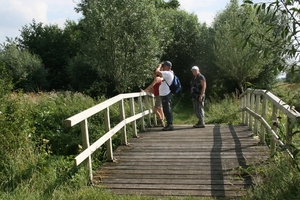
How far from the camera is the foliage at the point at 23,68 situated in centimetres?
2420

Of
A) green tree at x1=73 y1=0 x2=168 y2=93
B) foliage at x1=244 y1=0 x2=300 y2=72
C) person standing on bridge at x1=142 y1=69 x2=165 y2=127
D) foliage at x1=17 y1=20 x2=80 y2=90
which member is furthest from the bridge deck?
foliage at x1=17 y1=20 x2=80 y2=90

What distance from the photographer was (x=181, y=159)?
5594 millimetres

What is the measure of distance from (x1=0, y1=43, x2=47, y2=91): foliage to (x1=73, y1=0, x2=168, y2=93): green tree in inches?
334

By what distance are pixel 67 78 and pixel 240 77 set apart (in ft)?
49.5

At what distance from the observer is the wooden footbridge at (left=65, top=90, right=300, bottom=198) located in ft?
14.0

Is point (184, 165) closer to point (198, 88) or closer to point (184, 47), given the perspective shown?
point (198, 88)

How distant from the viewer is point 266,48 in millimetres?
2453

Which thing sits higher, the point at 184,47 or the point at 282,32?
the point at 184,47

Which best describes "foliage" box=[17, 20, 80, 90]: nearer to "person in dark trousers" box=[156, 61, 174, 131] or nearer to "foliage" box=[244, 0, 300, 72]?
"person in dark trousers" box=[156, 61, 174, 131]

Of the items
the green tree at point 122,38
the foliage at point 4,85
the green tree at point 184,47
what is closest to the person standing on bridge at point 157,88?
the foliage at point 4,85

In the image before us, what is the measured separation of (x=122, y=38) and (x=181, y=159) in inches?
494

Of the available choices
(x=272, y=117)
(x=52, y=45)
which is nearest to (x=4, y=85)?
(x=272, y=117)

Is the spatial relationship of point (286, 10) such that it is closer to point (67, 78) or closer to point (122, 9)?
point (122, 9)

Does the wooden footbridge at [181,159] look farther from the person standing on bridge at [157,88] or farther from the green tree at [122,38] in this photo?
the green tree at [122,38]
